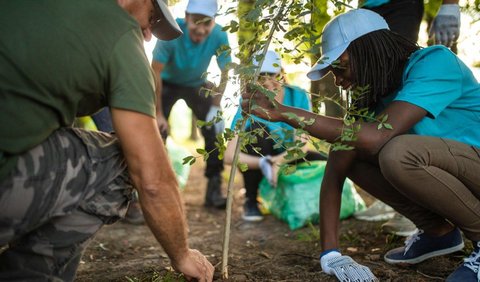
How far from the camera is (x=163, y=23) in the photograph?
2125mm

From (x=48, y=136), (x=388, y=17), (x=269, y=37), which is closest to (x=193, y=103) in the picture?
(x=388, y=17)

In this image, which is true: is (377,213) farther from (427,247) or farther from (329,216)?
(329,216)

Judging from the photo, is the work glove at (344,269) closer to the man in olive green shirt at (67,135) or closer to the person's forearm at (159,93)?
the man in olive green shirt at (67,135)

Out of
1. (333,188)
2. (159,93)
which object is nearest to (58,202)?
(333,188)

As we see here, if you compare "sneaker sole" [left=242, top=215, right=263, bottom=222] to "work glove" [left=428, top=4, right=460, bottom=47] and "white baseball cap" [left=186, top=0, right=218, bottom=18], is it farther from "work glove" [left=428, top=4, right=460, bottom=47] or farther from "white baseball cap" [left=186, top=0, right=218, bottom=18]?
"work glove" [left=428, top=4, right=460, bottom=47]

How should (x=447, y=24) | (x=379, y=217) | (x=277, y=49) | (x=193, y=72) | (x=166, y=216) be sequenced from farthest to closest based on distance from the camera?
(x=193, y=72) < (x=379, y=217) < (x=447, y=24) < (x=277, y=49) < (x=166, y=216)

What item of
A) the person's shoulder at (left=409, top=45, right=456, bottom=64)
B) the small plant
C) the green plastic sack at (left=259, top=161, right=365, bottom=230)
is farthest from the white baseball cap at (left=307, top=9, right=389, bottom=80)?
the green plastic sack at (left=259, top=161, right=365, bottom=230)

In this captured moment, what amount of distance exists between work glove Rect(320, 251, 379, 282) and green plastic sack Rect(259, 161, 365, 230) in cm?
135

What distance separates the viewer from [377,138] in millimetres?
2182

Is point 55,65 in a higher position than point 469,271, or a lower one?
higher

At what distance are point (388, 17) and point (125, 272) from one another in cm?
199

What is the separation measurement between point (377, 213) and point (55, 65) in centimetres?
269

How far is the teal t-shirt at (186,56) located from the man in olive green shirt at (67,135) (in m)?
2.50

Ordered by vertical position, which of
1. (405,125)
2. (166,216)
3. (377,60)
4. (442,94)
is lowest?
(166,216)
